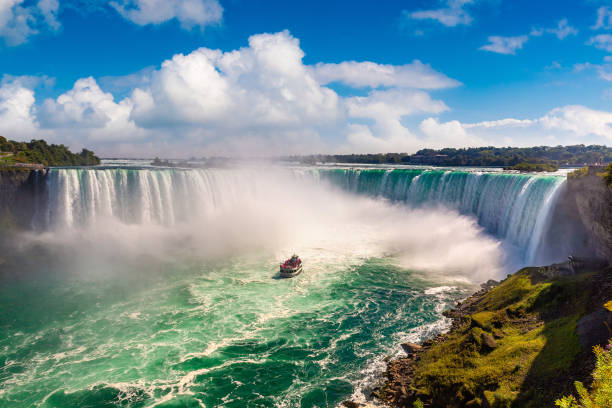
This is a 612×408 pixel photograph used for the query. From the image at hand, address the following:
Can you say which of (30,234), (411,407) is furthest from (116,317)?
(30,234)

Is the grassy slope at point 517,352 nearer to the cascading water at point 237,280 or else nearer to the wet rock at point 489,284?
the cascading water at point 237,280

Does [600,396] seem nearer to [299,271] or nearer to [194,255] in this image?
[299,271]

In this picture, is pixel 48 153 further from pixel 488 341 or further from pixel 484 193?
pixel 488 341

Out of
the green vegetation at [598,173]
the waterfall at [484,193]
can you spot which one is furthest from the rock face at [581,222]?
the waterfall at [484,193]

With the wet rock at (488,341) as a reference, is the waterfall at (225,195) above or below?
above

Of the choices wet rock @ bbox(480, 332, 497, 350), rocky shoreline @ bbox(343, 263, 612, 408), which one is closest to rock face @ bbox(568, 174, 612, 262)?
rocky shoreline @ bbox(343, 263, 612, 408)

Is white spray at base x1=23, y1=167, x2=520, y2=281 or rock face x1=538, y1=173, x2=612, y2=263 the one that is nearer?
rock face x1=538, y1=173, x2=612, y2=263

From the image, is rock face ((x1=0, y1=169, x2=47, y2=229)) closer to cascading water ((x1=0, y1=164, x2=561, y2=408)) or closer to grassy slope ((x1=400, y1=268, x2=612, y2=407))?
cascading water ((x1=0, y1=164, x2=561, y2=408))
